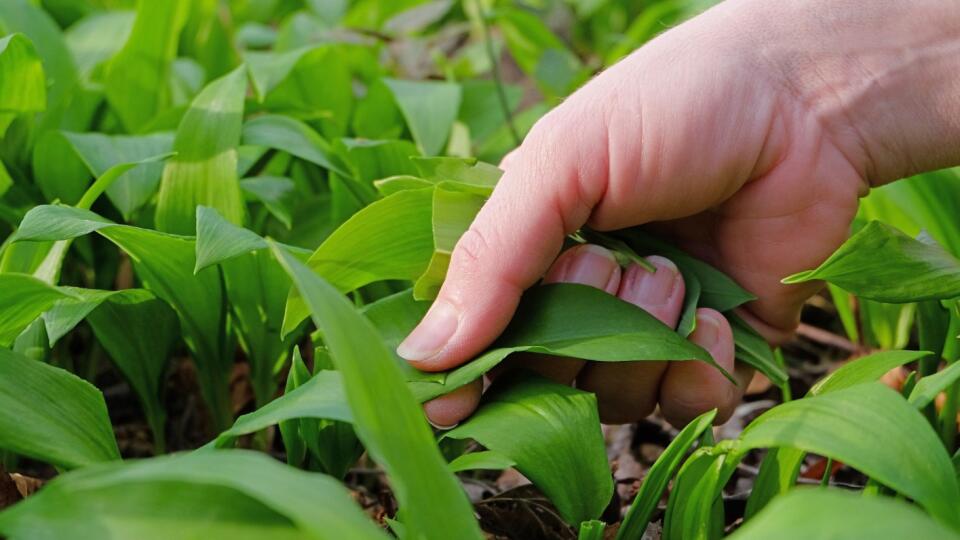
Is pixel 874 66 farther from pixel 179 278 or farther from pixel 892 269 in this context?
pixel 179 278

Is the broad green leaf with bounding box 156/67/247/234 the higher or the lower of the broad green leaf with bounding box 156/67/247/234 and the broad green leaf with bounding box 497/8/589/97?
the higher

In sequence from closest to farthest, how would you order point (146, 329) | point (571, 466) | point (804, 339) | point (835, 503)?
point (835, 503)
point (571, 466)
point (146, 329)
point (804, 339)

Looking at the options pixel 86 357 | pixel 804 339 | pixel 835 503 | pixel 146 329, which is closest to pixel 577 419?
pixel 835 503

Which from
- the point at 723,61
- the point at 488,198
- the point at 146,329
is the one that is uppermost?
the point at 723,61

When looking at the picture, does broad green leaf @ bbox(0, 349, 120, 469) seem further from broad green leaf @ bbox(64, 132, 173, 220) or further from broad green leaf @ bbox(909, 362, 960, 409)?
broad green leaf @ bbox(909, 362, 960, 409)

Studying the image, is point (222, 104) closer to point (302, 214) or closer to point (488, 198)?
point (302, 214)

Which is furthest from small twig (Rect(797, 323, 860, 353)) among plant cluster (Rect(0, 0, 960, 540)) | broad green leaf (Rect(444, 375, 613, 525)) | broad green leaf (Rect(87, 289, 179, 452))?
broad green leaf (Rect(87, 289, 179, 452))
